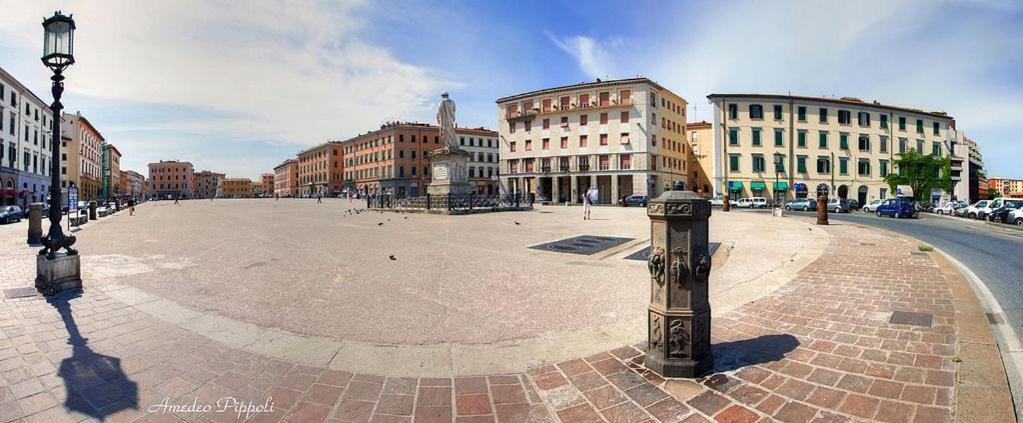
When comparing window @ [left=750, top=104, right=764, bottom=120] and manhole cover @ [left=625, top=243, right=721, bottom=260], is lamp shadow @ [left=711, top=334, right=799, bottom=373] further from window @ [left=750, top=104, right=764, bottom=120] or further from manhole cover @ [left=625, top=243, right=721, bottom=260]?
window @ [left=750, top=104, right=764, bottom=120]

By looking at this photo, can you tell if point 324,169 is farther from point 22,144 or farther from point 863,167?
point 863,167

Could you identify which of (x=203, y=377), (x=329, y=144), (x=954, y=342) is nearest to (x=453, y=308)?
(x=203, y=377)

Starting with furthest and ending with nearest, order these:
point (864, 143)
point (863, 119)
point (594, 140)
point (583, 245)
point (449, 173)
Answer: point (594, 140) < point (863, 119) < point (864, 143) < point (449, 173) < point (583, 245)

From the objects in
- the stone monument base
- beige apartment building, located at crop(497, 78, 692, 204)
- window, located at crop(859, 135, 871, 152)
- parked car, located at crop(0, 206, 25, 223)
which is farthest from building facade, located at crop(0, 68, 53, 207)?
window, located at crop(859, 135, 871, 152)

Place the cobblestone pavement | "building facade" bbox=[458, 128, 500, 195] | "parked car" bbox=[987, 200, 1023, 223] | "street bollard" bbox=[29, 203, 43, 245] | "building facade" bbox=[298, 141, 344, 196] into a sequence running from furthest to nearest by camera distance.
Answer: "building facade" bbox=[298, 141, 344, 196], "building facade" bbox=[458, 128, 500, 195], "parked car" bbox=[987, 200, 1023, 223], "street bollard" bbox=[29, 203, 43, 245], the cobblestone pavement

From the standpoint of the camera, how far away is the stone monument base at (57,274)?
5.73 m

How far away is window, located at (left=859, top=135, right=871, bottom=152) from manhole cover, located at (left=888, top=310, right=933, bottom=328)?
58.4 m

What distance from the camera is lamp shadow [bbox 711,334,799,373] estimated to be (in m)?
3.30

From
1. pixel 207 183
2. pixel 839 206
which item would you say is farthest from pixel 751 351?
pixel 207 183

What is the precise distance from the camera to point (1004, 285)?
645cm

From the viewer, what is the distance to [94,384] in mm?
3047

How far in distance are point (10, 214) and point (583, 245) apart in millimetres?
31734

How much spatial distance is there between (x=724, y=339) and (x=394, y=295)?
13.2 feet

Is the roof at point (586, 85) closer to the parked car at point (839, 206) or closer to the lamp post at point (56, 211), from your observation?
the parked car at point (839, 206)
